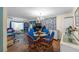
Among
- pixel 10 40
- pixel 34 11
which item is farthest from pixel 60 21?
pixel 10 40

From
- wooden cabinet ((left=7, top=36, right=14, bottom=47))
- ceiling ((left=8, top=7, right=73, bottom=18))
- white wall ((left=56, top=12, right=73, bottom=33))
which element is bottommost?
Answer: wooden cabinet ((left=7, top=36, right=14, bottom=47))

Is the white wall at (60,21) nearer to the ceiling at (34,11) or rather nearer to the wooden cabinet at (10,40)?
the ceiling at (34,11)

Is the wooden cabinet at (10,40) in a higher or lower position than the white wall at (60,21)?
lower

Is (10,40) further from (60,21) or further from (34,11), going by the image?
(60,21)

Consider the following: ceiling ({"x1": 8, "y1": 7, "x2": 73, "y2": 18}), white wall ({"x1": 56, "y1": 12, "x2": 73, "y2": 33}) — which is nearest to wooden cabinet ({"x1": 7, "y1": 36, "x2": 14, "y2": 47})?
ceiling ({"x1": 8, "y1": 7, "x2": 73, "y2": 18})

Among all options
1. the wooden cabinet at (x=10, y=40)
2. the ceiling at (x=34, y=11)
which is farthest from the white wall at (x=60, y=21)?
the wooden cabinet at (x=10, y=40)

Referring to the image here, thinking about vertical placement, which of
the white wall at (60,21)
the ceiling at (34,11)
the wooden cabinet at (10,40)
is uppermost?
the ceiling at (34,11)

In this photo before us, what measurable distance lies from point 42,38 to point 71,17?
0.59 metres

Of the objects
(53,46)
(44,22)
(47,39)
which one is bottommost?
(53,46)

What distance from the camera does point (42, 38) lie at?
5.26 ft

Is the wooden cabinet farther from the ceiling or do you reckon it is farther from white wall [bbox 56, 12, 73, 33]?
white wall [bbox 56, 12, 73, 33]
